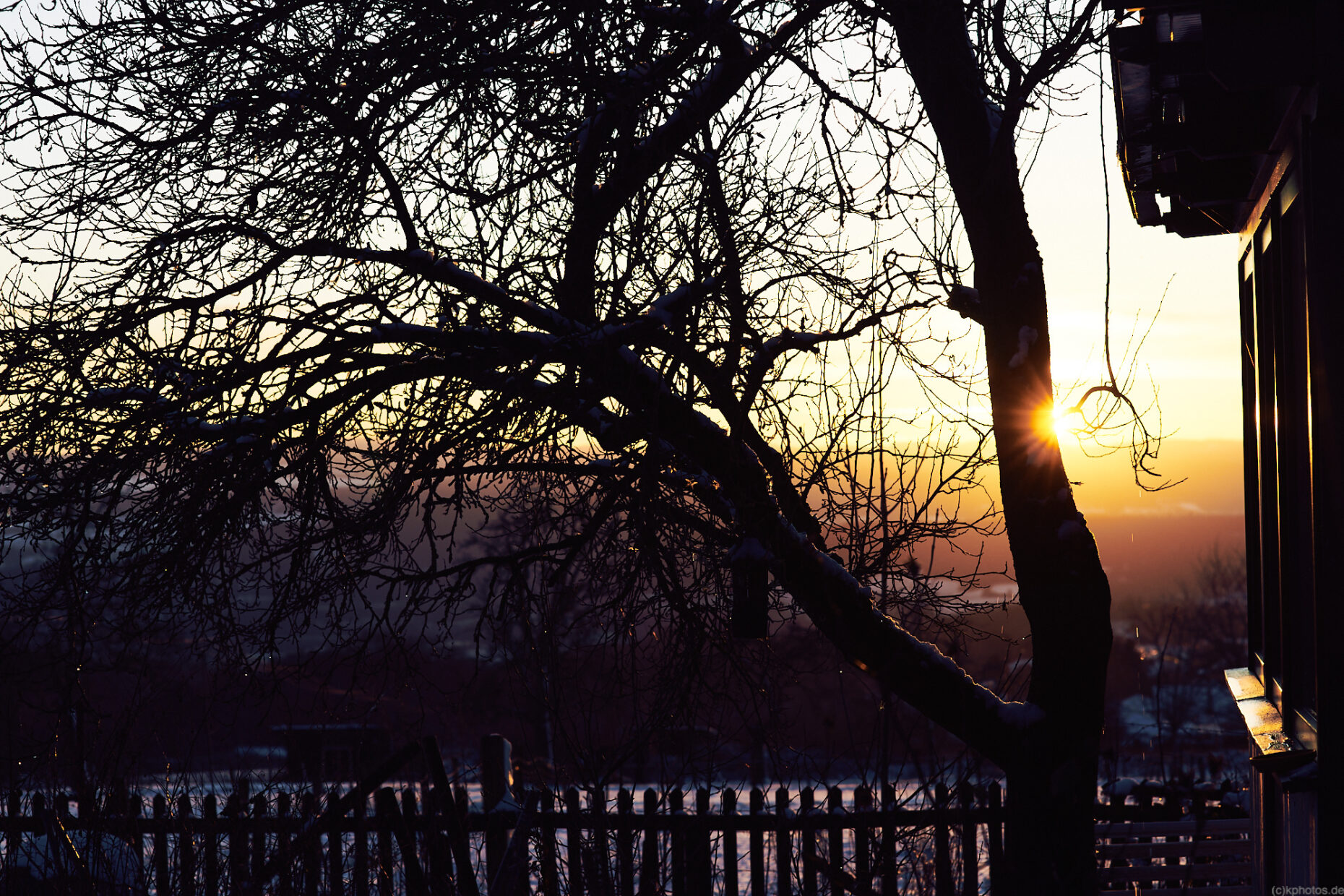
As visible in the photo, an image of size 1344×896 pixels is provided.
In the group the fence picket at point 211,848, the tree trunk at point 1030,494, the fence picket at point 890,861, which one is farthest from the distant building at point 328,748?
the tree trunk at point 1030,494

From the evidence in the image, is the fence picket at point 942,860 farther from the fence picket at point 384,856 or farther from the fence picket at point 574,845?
the fence picket at point 384,856

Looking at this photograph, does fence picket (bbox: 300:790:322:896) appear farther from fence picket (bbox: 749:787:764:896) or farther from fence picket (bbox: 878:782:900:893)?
fence picket (bbox: 878:782:900:893)

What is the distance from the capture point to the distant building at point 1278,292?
311 cm

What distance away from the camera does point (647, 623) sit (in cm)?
604

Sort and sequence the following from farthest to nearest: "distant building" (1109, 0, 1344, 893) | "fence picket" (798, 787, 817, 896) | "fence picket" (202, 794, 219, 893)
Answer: "fence picket" (202, 794, 219, 893), "fence picket" (798, 787, 817, 896), "distant building" (1109, 0, 1344, 893)

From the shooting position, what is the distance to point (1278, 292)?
14.0 feet

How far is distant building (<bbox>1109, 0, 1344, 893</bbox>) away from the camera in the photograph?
3105mm

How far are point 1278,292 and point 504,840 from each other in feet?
15.8

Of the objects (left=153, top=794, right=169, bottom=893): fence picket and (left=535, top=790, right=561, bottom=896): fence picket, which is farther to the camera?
(left=153, top=794, right=169, bottom=893): fence picket

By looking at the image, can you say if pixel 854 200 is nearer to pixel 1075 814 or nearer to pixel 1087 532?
pixel 1087 532

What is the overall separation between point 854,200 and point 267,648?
11.5ft

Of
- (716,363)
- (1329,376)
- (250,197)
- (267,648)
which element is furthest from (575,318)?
(1329,376)

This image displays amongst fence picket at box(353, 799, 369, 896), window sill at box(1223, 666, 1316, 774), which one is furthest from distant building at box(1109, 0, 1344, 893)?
fence picket at box(353, 799, 369, 896)

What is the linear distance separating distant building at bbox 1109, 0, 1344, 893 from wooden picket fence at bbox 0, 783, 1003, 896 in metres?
1.62
